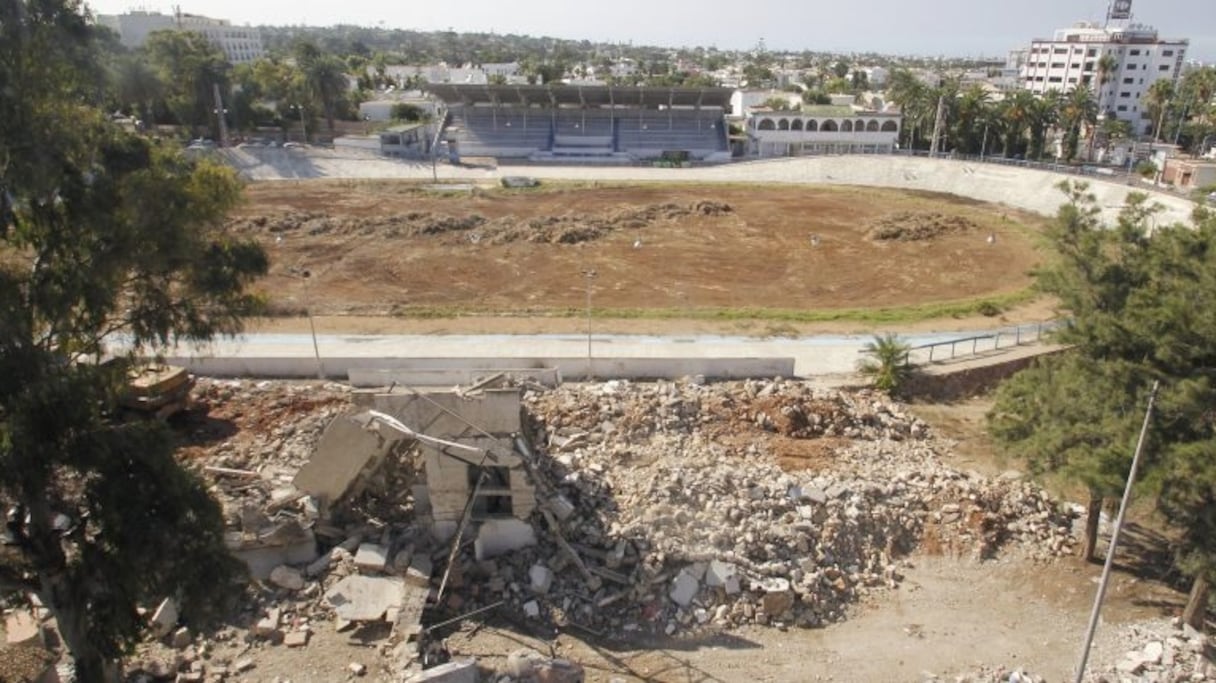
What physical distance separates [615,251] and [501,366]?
63.6ft

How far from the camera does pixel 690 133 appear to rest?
8406 centimetres

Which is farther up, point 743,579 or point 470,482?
A: point 470,482

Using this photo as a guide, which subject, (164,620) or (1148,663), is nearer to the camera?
(1148,663)

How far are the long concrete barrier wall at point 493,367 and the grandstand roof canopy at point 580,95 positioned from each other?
60.2 metres

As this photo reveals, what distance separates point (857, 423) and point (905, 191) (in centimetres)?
4724

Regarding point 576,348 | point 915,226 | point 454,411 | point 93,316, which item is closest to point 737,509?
point 454,411

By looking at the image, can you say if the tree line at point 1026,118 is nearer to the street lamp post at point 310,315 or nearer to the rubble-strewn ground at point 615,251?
the rubble-strewn ground at point 615,251

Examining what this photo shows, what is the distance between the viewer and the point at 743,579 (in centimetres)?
1688

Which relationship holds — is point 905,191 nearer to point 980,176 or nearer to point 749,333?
point 980,176

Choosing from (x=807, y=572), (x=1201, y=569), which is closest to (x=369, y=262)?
(x=807, y=572)

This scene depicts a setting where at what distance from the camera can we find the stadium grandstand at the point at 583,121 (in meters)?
81.6

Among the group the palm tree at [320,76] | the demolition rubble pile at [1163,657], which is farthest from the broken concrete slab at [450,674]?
the palm tree at [320,76]

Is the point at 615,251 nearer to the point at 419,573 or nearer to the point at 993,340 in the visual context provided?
the point at 993,340

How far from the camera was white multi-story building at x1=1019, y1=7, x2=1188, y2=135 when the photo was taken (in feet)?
348
